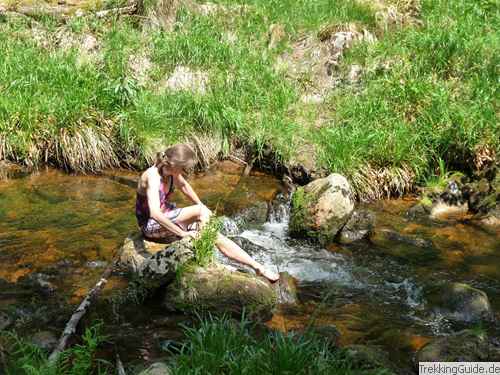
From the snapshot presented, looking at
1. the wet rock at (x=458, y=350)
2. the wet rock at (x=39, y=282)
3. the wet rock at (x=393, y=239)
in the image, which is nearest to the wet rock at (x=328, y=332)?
the wet rock at (x=458, y=350)

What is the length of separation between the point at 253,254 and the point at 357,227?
1.57 metres

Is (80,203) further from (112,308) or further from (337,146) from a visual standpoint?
(337,146)

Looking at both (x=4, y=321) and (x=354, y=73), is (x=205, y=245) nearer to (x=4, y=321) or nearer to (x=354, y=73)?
(x=4, y=321)

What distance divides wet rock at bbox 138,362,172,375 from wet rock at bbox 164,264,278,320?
1.46m

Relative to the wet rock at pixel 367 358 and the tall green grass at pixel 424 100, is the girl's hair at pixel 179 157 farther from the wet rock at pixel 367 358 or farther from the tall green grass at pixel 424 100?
the tall green grass at pixel 424 100

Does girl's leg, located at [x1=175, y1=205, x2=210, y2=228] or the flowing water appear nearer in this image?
the flowing water

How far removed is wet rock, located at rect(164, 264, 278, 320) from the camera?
6090 mm

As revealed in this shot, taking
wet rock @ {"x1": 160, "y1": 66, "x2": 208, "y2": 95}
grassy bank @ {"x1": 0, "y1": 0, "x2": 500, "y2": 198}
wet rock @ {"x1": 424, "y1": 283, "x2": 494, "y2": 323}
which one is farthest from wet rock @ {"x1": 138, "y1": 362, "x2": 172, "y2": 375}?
wet rock @ {"x1": 160, "y1": 66, "x2": 208, "y2": 95}

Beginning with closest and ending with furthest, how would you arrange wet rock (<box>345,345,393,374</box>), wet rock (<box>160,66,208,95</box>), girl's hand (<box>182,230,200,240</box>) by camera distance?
wet rock (<box>345,345,393,374</box>) < girl's hand (<box>182,230,200,240</box>) < wet rock (<box>160,66,208,95</box>)

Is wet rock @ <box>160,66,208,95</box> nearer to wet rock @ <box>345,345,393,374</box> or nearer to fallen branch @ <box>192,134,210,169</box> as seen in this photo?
fallen branch @ <box>192,134,210,169</box>

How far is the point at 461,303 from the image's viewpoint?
636 centimetres

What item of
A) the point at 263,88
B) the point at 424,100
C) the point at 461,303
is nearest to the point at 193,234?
the point at 461,303

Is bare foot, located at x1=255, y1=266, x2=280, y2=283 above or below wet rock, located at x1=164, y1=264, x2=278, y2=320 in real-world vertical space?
below

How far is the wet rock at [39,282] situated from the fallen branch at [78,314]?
1.75 feet
